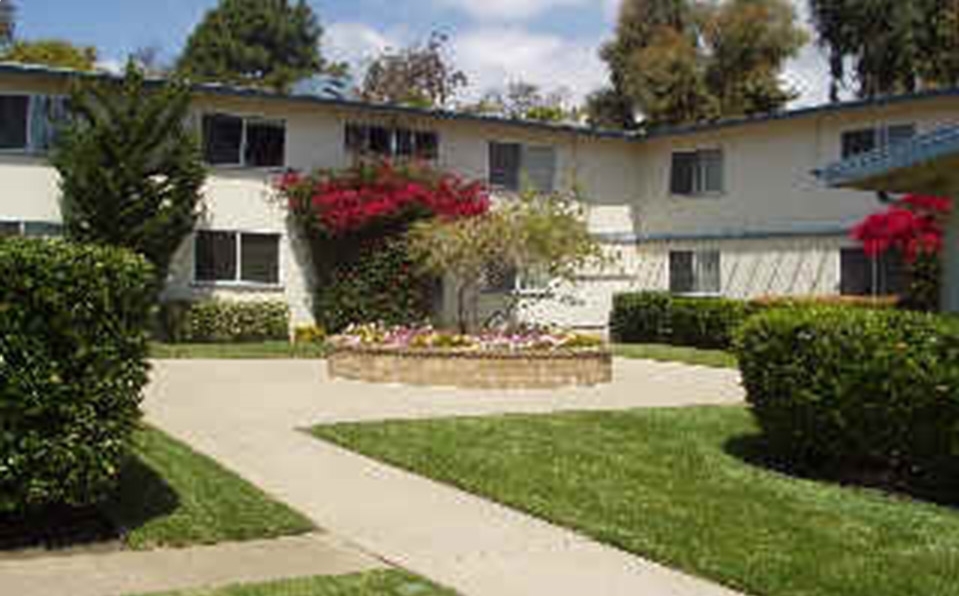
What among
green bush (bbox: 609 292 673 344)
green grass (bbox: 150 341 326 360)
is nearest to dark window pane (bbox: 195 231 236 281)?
green grass (bbox: 150 341 326 360)

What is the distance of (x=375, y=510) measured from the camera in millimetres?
8625

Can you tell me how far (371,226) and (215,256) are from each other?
11.1ft

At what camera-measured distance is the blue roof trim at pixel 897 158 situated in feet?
36.7

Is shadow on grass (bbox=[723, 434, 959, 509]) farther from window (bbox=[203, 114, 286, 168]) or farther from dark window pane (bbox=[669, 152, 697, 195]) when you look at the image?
dark window pane (bbox=[669, 152, 697, 195])

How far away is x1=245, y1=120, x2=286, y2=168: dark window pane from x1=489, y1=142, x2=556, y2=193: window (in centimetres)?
536

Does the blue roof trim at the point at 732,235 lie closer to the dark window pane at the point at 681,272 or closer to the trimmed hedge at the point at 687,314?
the dark window pane at the point at 681,272

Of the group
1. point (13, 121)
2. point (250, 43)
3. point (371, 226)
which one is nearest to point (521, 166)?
point (371, 226)

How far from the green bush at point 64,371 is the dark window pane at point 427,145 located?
21.1 meters

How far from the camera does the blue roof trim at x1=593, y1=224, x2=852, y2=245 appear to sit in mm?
27000

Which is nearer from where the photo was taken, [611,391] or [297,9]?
[611,391]

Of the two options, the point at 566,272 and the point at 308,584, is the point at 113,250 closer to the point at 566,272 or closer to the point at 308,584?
the point at 308,584

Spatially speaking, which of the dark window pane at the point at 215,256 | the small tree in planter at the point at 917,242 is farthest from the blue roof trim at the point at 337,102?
the small tree in planter at the point at 917,242

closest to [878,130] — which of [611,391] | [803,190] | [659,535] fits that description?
[803,190]

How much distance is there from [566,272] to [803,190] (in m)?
9.94
